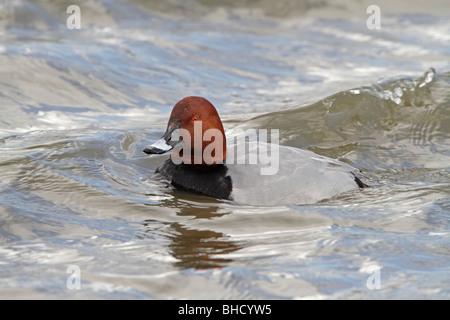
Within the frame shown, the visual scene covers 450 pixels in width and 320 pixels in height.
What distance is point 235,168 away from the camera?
17.1 ft

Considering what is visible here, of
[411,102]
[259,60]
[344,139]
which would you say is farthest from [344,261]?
[259,60]

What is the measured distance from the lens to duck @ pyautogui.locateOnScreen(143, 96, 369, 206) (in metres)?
5.09

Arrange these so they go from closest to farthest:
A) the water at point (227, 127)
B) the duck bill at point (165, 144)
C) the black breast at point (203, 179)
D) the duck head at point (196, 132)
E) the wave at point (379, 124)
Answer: the water at point (227, 127), the duck bill at point (165, 144), the black breast at point (203, 179), the duck head at point (196, 132), the wave at point (379, 124)

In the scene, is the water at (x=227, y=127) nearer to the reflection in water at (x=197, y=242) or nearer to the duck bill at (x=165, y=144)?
the reflection in water at (x=197, y=242)

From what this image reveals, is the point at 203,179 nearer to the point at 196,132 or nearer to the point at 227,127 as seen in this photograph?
the point at 196,132

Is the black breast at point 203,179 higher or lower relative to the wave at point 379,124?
lower

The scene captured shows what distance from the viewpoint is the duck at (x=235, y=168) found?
16.7ft

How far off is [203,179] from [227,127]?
239cm

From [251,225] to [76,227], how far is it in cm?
126

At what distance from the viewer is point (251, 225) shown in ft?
15.0

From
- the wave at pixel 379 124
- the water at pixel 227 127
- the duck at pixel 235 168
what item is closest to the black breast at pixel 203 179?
the duck at pixel 235 168

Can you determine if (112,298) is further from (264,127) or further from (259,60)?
(259,60)

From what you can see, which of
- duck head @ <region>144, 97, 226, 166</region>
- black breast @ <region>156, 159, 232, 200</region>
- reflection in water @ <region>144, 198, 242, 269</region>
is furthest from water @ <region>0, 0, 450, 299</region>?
duck head @ <region>144, 97, 226, 166</region>

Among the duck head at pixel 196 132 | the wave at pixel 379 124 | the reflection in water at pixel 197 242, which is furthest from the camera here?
the wave at pixel 379 124
